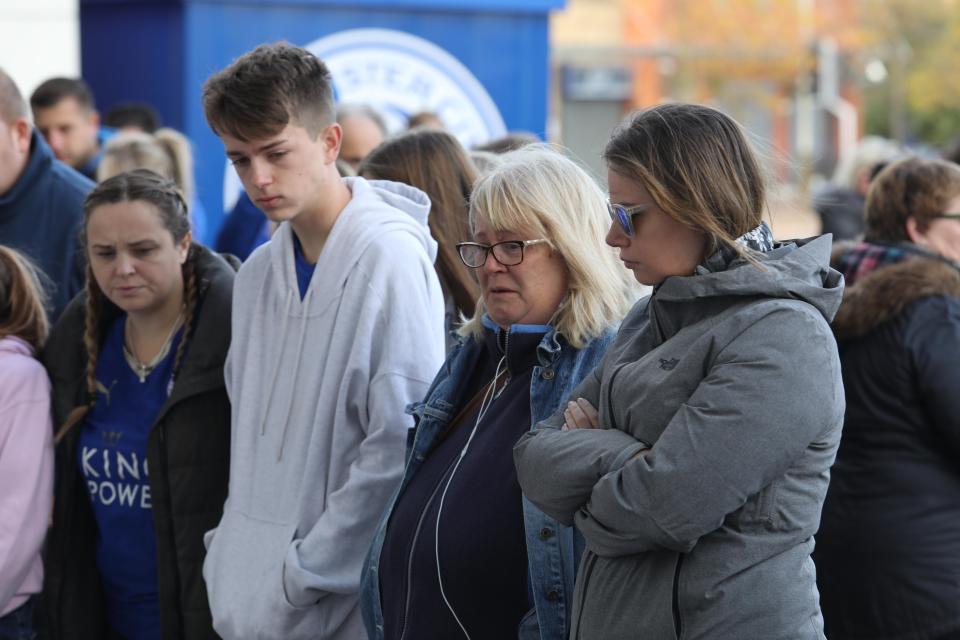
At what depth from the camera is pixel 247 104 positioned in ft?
10.4

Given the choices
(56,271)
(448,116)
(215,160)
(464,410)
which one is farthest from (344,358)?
(448,116)

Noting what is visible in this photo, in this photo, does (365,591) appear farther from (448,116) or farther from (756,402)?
(448,116)

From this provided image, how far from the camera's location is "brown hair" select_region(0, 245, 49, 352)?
376 centimetres

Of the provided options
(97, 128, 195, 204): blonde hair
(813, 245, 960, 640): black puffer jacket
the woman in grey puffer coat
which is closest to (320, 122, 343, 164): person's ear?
the woman in grey puffer coat

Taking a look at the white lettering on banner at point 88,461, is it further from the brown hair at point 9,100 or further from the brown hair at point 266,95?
the brown hair at point 9,100

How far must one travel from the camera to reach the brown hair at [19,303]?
3.76m

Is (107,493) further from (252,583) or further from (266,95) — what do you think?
(266,95)

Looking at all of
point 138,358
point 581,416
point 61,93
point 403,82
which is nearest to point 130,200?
point 138,358

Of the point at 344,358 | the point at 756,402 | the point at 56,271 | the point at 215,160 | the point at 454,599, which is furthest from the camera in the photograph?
the point at 215,160

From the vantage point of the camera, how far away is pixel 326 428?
10.4 feet

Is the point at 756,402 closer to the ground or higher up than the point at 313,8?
closer to the ground

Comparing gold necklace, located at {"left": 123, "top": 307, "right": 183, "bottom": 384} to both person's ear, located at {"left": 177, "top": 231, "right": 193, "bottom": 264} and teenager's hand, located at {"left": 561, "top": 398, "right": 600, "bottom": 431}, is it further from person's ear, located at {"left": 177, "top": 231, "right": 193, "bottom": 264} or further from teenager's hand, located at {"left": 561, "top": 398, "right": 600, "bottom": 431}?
teenager's hand, located at {"left": 561, "top": 398, "right": 600, "bottom": 431}

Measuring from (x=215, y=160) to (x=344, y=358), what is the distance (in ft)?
12.9

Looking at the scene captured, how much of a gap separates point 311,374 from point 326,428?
14 cm
